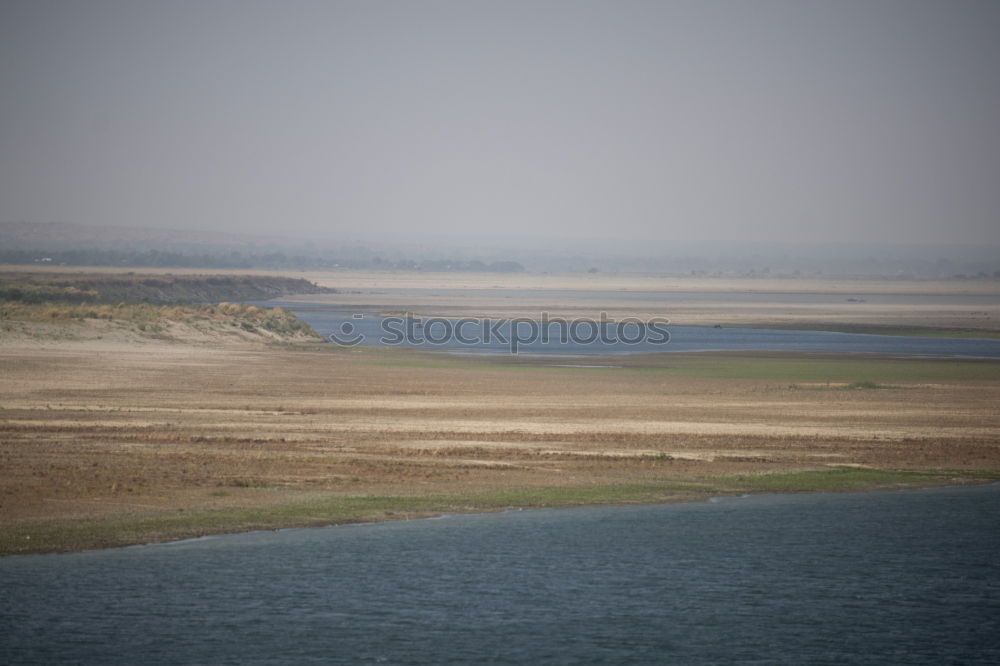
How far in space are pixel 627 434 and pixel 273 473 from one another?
39.0 ft

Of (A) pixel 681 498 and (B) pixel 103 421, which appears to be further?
(B) pixel 103 421

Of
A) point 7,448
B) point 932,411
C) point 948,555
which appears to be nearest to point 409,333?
point 932,411

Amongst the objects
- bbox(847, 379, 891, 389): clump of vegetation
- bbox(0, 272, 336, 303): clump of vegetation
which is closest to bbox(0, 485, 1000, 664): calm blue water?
bbox(847, 379, 891, 389): clump of vegetation

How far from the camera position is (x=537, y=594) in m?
19.1

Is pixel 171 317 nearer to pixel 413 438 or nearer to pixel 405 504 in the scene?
pixel 413 438

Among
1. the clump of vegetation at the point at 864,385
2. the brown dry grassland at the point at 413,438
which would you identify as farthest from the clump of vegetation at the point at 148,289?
the clump of vegetation at the point at 864,385

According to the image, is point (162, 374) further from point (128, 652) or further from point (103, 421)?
point (128, 652)

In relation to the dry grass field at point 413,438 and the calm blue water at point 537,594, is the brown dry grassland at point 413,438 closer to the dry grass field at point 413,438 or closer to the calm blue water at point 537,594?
the dry grass field at point 413,438

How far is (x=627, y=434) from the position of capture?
35219 millimetres

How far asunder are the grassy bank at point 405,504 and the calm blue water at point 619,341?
43.3 meters

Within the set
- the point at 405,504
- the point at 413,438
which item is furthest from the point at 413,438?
the point at 405,504

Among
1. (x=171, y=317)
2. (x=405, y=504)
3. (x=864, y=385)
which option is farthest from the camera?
(x=171, y=317)

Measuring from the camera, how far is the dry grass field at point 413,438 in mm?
24312

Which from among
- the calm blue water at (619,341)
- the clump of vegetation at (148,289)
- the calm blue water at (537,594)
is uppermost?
the clump of vegetation at (148,289)
